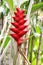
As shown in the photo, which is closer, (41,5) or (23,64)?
(41,5)

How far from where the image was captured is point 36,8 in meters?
0.92

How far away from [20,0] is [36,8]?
0.12 metres

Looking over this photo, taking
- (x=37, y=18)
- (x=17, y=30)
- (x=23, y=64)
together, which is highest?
(x=17, y=30)

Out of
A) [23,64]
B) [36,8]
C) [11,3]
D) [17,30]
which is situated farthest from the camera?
[23,64]

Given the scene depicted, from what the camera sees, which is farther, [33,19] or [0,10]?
[33,19]

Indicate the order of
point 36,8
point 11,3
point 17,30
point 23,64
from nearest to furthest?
Answer: point 17,30, point 11,3, point 36,8, point 23,64

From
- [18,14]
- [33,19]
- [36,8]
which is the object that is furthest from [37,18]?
[18,14]

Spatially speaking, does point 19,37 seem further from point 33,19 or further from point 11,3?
point 33,19

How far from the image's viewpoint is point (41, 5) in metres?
0.91

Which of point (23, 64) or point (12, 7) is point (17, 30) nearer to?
point (12, 7)

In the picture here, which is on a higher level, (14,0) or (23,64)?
(14,0)

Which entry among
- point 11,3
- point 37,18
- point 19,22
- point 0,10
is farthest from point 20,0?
point 37,18

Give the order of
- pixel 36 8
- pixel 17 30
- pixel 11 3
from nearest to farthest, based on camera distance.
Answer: pixel 17 30 → pixel 11 3 → pixel 36 8

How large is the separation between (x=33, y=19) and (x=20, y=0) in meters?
0.33
